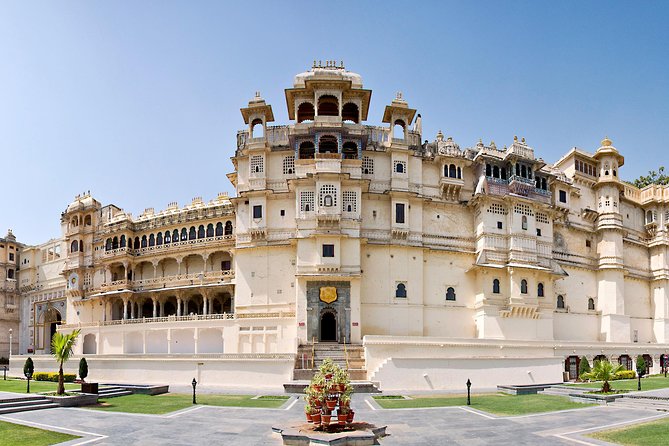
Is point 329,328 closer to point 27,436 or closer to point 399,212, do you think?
point 399,212

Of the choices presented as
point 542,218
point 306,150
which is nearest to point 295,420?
point 306,150

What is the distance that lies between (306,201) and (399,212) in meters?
7.86

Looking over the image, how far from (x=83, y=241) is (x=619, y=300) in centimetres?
5377

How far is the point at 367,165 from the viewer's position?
50.8m

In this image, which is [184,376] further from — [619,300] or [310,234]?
[619,300]

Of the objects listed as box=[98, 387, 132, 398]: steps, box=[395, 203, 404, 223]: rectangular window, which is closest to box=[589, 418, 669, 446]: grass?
box=[98, 387, 132, 398]: steps

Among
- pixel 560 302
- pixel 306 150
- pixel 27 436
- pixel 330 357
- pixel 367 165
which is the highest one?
pixel 306 150

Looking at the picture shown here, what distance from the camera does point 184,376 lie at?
40156 mm

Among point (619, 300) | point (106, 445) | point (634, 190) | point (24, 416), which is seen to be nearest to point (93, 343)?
point (24, 416)

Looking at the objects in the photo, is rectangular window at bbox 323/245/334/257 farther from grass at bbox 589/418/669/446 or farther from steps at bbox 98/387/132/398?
grass at bbox 589/418/669/446

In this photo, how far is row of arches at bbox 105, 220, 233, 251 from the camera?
179 feet

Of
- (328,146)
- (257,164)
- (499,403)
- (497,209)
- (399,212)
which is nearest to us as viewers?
(499,403)

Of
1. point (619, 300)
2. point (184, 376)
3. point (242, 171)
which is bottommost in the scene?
point (184, 376)

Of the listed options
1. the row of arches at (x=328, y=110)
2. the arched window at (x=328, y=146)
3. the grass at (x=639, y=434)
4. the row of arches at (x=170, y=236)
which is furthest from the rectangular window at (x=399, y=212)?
the grass at (x=639, y=434)
